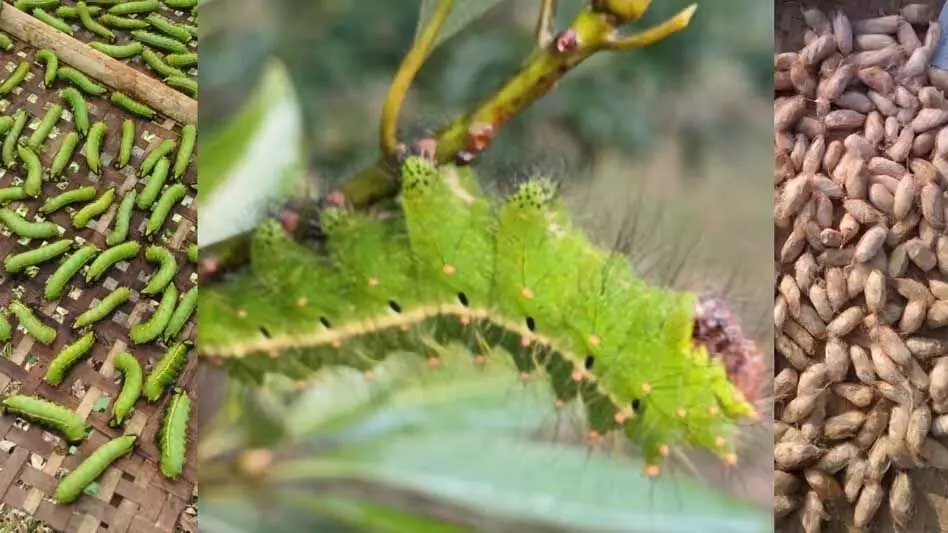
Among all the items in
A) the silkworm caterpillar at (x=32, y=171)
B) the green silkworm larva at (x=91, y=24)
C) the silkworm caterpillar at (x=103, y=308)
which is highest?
the green silkworm larva at (x=91, y=24)

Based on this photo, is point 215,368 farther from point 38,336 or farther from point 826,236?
point 826,236

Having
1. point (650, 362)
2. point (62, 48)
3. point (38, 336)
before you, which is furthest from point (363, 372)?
point (62, 48)

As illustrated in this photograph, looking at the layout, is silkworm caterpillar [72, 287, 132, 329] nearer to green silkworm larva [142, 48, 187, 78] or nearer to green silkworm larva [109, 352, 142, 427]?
green silkworm larva [109, 352, 142, 427]

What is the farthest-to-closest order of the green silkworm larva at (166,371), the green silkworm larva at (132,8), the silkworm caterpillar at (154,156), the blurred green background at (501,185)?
the green silkworm larva at (132,8), the silkworm caterpillar at (154,156), the green silkworm larva at (166,371), the blurred green background at (501,185)

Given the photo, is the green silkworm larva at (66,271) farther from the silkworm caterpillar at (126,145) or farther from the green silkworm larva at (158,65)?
the green silkworm larva at (158,65)

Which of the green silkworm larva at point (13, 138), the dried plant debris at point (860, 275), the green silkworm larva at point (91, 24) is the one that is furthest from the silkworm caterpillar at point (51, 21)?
the dried plant debris at point (860, 275)

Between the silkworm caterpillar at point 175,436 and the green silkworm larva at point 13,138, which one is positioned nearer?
the silkworm caterpillar at point 175,436
